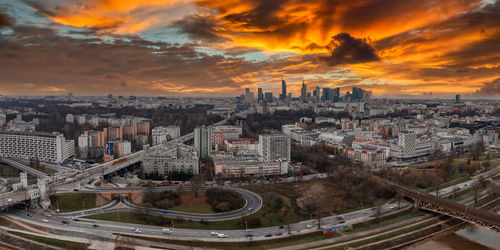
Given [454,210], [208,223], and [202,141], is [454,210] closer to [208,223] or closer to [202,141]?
[208,223]

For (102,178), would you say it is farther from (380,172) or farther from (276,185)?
(380,172)

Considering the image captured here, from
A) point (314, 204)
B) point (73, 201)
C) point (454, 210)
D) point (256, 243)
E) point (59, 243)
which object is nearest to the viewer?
point (59, 243)

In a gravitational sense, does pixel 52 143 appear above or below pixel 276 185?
above

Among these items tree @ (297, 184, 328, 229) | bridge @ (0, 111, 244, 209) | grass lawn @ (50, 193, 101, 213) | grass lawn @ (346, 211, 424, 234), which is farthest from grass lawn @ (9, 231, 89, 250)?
grass lawn @ (346, 211, 424, 234)

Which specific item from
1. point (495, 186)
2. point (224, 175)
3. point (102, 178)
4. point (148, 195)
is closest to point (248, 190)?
point (224, 175)

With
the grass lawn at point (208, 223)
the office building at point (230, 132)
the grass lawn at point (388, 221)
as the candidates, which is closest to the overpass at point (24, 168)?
the grass lawn at point (208, 223)

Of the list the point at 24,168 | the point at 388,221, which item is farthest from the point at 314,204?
the point at 24,168

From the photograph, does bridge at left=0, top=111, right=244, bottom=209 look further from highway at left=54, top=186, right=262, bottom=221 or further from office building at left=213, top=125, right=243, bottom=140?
office building at left=213, top=125, right=243, bottom=140

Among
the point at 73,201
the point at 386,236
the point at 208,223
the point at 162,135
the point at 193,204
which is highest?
the point at 162,135
